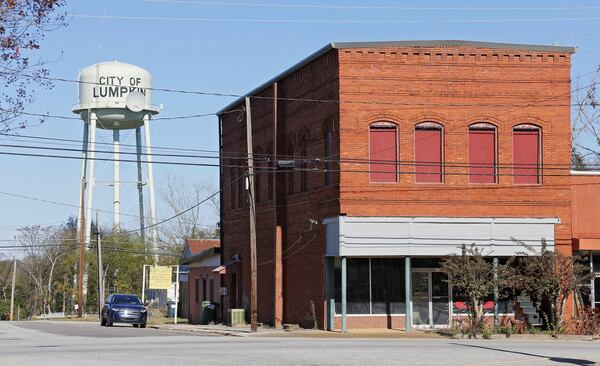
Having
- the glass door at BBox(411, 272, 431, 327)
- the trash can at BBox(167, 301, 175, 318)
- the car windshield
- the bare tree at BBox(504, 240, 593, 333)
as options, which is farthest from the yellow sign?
the bare tree at BBox(504, 240, 593, 333)

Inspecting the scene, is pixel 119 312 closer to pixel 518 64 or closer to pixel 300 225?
pixel 300 225

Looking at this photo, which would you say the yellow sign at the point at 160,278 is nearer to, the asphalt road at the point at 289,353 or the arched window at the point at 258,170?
the arched window at the point at 258,170

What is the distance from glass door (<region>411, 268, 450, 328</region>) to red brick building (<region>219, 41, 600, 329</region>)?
38mm

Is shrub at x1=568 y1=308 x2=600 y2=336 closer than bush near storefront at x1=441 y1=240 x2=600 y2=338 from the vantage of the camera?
Yes

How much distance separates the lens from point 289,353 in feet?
85.4

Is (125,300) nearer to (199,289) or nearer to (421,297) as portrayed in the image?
(199,289)

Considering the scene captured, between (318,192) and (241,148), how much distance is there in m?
11.9

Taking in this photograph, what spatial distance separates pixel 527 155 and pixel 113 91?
37550 mm

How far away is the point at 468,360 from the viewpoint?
24.2m

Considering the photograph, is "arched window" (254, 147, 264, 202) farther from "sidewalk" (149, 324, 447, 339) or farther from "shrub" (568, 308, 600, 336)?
"shrub" (568, 308, 600, 336)

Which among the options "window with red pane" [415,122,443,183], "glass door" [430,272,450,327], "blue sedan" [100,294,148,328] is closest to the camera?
"window with red pane" [415,122,443,183]

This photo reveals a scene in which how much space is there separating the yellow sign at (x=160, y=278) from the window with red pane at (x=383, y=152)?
23.9 meters

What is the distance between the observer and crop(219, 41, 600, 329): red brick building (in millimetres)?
39312

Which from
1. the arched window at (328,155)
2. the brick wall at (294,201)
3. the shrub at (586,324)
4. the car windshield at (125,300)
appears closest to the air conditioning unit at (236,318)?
the brick wall at (294,201)
